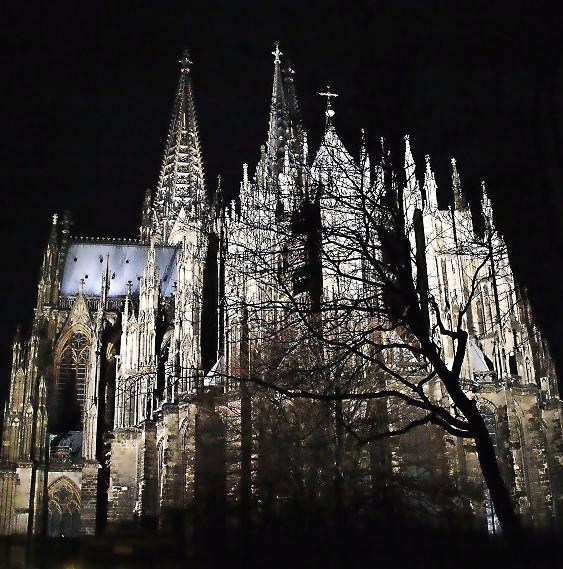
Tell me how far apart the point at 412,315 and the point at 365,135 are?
3584 mm

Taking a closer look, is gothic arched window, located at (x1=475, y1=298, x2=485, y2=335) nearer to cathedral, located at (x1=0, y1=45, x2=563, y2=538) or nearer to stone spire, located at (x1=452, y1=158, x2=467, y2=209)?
cathedral, located at (x1=0, y1=45, x2=563, y2=538)

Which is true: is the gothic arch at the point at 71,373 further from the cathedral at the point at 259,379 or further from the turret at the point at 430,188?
the turret at the point at 430,188

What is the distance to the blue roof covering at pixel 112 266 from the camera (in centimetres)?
4994

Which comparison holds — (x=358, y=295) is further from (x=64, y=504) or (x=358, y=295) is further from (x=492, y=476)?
(x=64, y=504)

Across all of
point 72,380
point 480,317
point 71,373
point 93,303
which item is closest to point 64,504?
point 72,380

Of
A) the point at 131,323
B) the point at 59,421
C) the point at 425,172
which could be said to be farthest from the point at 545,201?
the point at 59,421

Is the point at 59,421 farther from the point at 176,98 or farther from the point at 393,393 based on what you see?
the point at 393,393

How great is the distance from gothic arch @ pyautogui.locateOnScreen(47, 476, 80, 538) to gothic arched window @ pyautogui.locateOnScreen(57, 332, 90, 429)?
186 inches

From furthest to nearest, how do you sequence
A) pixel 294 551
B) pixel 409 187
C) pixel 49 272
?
pixel 49 272 < pixel 409 187 < pixel 294 551

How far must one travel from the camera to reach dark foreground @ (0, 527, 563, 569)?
941 cm

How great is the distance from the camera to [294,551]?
12.1 meters

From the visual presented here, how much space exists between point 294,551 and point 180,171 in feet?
170

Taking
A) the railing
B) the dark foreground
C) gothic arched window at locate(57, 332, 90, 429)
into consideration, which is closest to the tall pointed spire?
the railing

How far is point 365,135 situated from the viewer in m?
13.9
